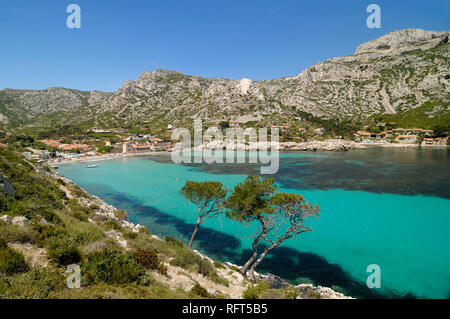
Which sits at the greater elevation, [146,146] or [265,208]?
[146,146]

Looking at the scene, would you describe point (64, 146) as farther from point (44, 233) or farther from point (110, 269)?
point (110, 269)

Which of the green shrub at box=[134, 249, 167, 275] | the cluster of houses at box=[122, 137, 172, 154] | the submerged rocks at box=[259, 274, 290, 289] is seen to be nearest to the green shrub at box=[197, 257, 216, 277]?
the green shrub at box=[134, 249, 167, 275]

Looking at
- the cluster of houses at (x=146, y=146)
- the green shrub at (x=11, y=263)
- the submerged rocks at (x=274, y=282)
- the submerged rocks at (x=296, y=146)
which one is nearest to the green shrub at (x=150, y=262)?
the green shrub at (x=11, y=263)

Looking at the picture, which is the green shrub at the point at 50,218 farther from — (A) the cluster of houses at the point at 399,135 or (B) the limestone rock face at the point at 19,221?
(A) the cluster of houses at the point at 399,135

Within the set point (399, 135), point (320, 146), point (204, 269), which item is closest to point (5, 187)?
point (204, 269)

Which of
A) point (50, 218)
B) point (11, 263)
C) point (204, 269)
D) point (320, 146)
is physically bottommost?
point (204, 269)

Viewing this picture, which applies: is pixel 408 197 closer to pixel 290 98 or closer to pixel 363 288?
pixel 363 288

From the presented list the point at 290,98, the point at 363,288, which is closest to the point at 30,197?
the point at 363,288
